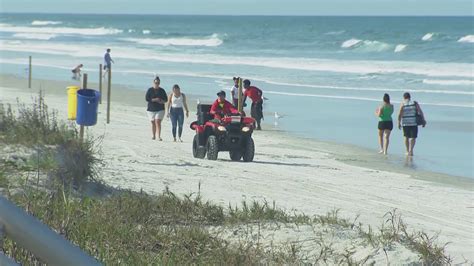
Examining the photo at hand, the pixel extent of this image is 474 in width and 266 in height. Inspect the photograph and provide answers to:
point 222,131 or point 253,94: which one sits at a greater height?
point 253,94

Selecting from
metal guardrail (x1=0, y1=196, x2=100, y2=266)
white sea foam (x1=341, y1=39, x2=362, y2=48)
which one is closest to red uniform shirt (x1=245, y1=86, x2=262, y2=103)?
metal guardrail (x1=0, y1=196, x2=100, y2=266)

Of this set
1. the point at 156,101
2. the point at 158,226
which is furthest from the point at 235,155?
the point at 158,226

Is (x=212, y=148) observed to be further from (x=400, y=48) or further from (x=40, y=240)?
(x=400, y=48)

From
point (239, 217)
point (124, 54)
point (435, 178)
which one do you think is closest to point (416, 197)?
point (435, 178)

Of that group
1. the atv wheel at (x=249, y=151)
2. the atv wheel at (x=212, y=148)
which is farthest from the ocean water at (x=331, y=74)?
→ the atv wheel at (x=212, y=148)

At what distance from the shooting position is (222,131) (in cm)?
1535

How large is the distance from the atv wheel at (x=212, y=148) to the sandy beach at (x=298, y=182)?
0.81 feet

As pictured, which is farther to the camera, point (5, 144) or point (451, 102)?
point (451, 102)

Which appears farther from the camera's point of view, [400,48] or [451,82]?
[400,48]

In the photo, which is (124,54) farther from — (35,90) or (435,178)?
(435,178)

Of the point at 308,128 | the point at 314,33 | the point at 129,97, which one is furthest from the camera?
the point at 314,33

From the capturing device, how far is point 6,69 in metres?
41.2

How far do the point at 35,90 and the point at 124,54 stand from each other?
1094 inches

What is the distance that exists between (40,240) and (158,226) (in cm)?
483
